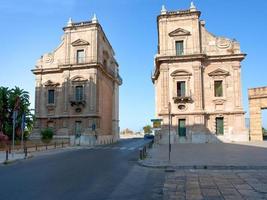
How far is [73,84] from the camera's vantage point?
4322 centimetres

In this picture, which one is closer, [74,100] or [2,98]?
[2,98]

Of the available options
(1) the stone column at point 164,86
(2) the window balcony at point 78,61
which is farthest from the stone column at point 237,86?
(2) the window balcony at point 78,61

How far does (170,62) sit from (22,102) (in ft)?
62.4

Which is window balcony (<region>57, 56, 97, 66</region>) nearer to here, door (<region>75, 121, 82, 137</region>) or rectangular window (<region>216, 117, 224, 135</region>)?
door (<region>75, 121, 82, 137</region>)

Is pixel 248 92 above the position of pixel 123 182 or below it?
above

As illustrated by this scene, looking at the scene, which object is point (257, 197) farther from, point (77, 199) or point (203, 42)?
point (203, 42)

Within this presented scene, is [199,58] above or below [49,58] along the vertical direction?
below

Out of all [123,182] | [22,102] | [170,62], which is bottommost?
[123,182]

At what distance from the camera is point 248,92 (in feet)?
128

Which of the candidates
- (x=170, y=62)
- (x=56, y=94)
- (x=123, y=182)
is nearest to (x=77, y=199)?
(x=123, y=182)

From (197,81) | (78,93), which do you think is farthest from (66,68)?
(197,81)

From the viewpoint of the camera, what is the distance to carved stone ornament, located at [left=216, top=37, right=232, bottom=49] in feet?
123

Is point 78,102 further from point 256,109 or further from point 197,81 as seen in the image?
point 256,109

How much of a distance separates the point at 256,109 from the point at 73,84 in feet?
85.1
